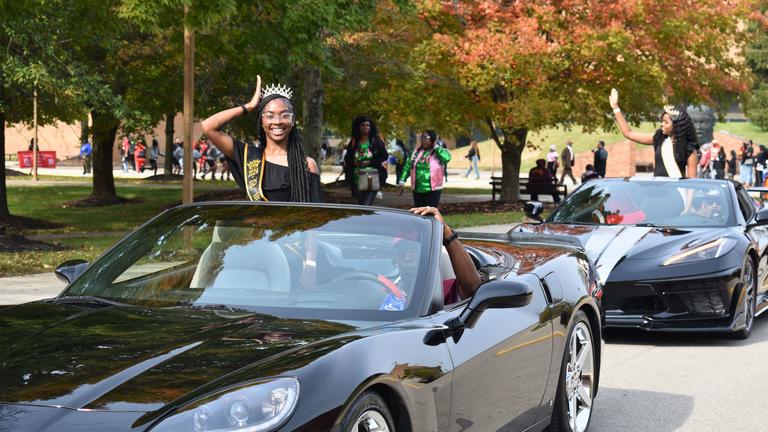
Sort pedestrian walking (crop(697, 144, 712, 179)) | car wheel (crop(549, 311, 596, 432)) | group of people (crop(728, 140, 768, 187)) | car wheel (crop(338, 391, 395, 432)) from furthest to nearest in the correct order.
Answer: group of people (crop(728, 140, 768, 187)) < pedestrian walking (crop(697, 144, 712, 179)) < car wheel (crop(549, 311, 596, 432)) < car wheel (crop(338, 391, 395, 432))

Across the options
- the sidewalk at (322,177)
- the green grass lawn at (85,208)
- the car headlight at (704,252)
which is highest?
the car headlight at (704,252)

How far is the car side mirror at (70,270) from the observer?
5605 millimetres

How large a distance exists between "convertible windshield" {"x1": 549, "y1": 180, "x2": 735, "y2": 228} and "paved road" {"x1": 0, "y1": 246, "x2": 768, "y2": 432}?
1022mm

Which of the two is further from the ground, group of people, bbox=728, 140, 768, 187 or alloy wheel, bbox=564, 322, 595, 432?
group of people, bbox=728, 140, 768, 187

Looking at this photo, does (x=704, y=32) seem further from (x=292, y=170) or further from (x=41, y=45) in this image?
(x=292, y=170)

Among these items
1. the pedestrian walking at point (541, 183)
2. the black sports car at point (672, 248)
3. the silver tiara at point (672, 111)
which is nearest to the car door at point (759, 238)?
the black sports car at point (672, 248)

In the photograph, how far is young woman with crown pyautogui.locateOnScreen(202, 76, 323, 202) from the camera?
7488mm

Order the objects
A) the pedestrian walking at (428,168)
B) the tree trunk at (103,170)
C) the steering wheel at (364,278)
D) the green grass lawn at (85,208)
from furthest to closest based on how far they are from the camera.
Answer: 1. the tree trunk at (103,170)
2. the green grass lawn at (85,208)
3. the pedestrian walking at (428,168)
4. the steering wheel at (364,278)

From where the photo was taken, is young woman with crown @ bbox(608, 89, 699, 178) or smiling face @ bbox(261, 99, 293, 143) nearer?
smiling face @ bbox(261, 99, 293, 143)

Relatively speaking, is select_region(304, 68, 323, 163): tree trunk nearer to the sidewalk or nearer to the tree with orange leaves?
the tree with orange leaves

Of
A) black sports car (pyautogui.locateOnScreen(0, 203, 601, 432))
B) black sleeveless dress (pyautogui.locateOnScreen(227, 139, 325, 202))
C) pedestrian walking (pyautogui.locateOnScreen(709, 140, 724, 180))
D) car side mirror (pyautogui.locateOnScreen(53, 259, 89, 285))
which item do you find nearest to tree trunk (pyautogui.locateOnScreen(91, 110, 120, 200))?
black sleeveless dress (pyautogui.locateOnScreen(227, 139, 325, 202))

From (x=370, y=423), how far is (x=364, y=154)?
44.9ft

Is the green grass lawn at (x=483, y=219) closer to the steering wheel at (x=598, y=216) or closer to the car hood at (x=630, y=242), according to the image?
the steering wheel at (x=598, y=216)

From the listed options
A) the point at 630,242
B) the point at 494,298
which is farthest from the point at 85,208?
the point at 494,298
